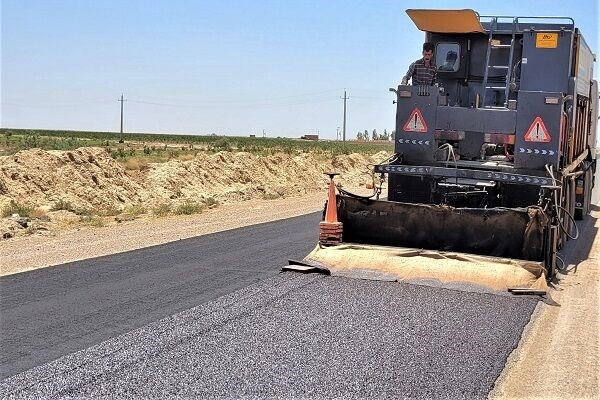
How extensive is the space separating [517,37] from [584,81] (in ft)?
5.41

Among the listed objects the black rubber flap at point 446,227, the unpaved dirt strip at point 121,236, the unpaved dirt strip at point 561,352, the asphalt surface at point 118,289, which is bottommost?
the unpaved dirt strip at point 121,236

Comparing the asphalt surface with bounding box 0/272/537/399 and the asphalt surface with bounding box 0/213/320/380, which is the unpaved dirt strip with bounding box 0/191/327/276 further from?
the asphalt surface with bounding box 0/272/537/399

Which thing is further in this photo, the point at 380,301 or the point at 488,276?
the point at 488,276

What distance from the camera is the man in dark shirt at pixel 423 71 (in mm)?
11883

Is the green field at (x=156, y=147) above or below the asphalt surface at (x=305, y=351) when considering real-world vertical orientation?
above

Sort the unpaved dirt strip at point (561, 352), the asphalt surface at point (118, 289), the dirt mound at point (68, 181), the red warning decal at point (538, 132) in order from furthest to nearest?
the dirt mound at point (68, 181) < the red warning decal at point (538, 132) < the asphalt surface at point (118, 289) < the unpaved dirt strip at point (561, 352)

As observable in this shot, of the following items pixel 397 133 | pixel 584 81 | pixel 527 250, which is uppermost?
pixel 584 81

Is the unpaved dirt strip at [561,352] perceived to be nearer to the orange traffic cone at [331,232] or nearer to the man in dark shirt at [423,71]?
the orange traffic cone at [331,232]

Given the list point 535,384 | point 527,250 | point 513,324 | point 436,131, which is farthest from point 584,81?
point 535,384

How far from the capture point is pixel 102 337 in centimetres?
636

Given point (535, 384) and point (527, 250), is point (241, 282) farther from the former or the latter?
point (535, 384)

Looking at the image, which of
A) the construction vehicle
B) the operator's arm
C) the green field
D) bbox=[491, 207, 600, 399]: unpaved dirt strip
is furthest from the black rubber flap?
the green field

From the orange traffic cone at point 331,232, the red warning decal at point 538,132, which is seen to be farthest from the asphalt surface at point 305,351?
the red warning decal at point 538,132

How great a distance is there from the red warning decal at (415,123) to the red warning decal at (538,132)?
1.49 m
